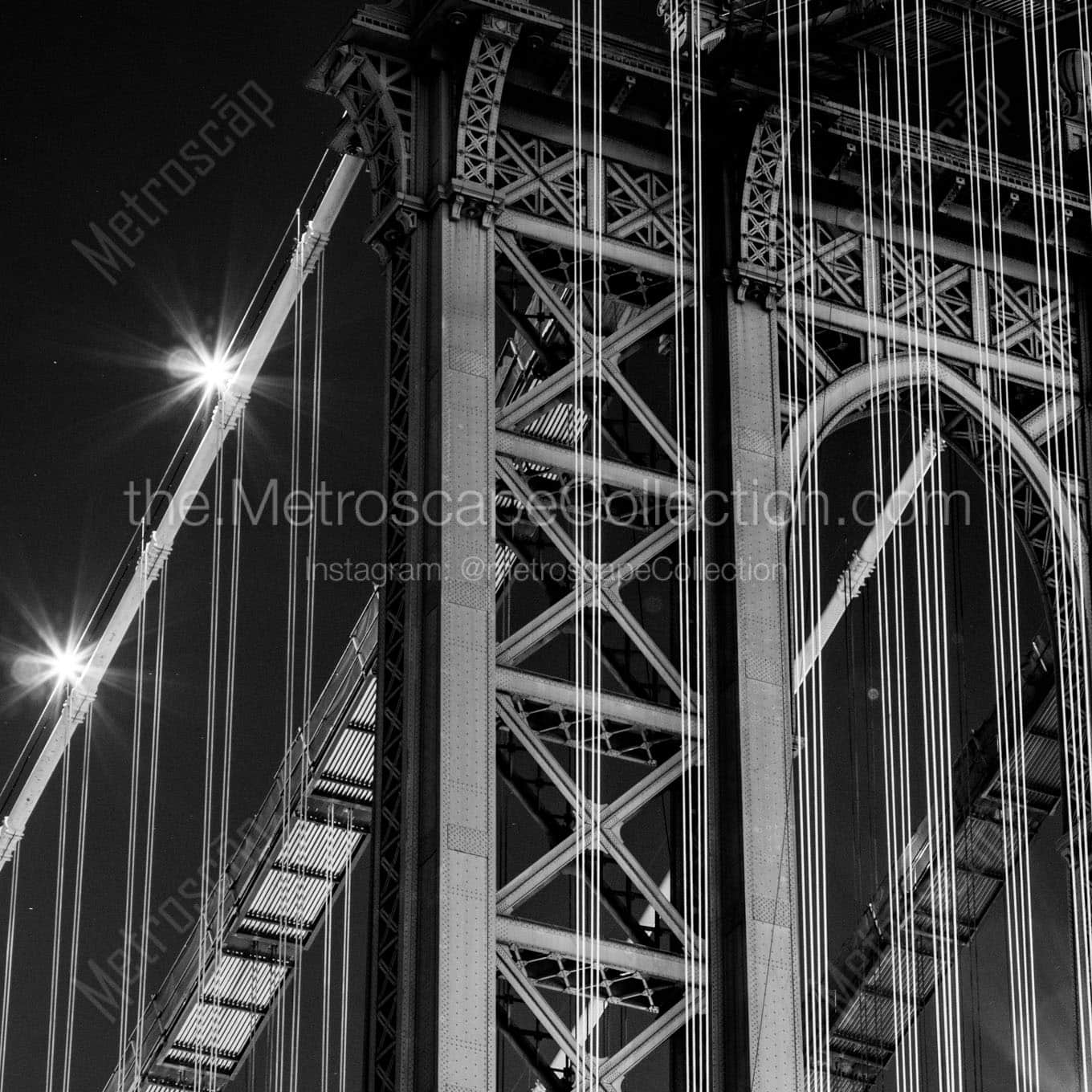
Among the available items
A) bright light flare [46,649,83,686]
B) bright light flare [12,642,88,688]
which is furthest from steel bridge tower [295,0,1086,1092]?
bright light flare [12,642,88,688]

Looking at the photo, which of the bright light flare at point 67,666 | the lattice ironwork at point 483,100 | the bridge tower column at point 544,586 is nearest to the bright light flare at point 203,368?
the bright light flare at point 67,666

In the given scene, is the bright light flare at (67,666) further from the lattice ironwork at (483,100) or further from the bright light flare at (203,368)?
the lattice ironwork at (483,100)

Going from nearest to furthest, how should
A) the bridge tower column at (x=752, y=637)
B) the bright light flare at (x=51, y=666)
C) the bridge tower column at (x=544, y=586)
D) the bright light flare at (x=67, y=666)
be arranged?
the bridge tower column at (x=544, y=586) < the bridge tower column at (x=752, y=637) < the bright light flare at (x=67, y=666) < the bright light flare at (x=51, y=666)

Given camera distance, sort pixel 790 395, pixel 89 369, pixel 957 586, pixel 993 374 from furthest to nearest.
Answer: pixel 89 369
pixel 957 586
pixel 993 374
pixel 790 395

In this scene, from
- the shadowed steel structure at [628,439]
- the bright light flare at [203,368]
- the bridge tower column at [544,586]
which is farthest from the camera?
the bright light flare at [203,368]

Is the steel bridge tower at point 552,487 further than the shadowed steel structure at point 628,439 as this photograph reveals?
No

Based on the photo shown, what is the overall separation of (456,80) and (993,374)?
6.02 metres

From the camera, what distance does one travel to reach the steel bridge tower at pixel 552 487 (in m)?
19.1

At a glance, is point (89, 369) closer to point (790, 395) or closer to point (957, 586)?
point (957, 586)

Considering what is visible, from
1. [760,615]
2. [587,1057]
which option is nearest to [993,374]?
[760,615]

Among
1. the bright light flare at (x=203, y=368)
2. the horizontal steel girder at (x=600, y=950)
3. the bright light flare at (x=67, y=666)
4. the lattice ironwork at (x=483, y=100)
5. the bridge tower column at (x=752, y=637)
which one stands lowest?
the horizontal steel girder at (x=600, y=950)

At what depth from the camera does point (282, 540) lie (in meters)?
37.1

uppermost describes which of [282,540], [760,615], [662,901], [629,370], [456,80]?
[629,370]

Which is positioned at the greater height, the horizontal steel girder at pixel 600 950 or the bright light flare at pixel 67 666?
the bright light flare at pixel 67 666
